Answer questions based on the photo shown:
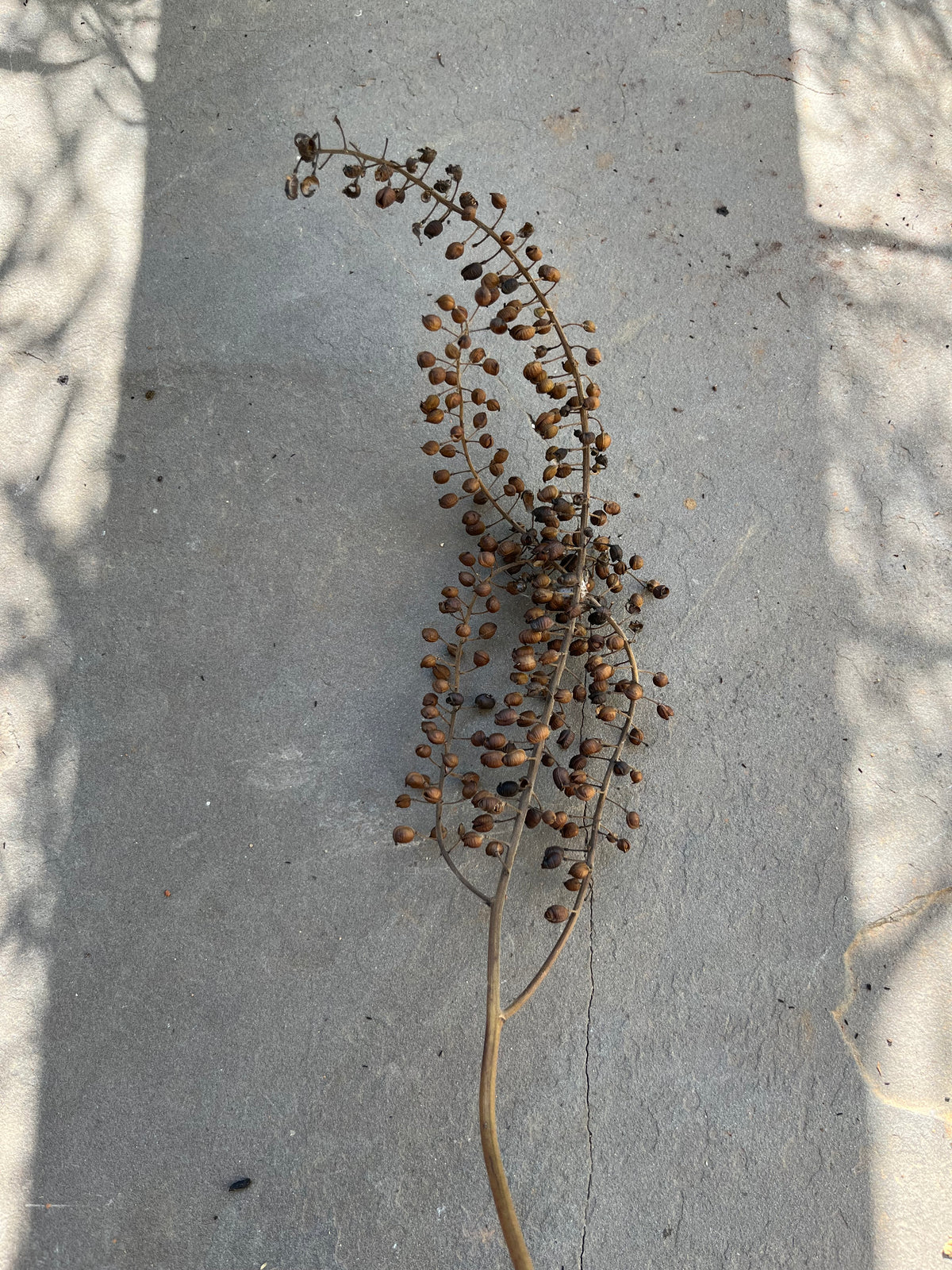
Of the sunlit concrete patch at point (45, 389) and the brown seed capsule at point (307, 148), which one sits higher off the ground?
the brown seed capsule at point (307, 148)

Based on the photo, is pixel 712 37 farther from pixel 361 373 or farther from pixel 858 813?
pixel 858 813

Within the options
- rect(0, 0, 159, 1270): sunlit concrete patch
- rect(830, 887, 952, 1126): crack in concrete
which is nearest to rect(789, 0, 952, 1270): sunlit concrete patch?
rect(830, 887, 952, 1126): crack in concrete

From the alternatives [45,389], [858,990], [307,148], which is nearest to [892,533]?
[858,990]

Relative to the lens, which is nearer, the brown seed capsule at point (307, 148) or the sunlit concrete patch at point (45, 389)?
the brown seed capsule at point (307, 148)

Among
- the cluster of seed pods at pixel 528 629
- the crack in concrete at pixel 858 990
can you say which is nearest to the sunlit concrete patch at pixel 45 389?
the cluster of seed pods at pixel 528 629

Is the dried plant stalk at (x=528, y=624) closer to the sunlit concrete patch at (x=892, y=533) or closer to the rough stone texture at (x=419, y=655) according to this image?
the rough stone texture at (x=419, y=655)

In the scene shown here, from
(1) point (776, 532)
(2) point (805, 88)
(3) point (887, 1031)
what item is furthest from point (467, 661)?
(2) point (805, 88)

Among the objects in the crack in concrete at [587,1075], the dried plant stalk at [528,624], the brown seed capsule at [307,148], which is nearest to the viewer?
the brown seed capsule at [307,148]
